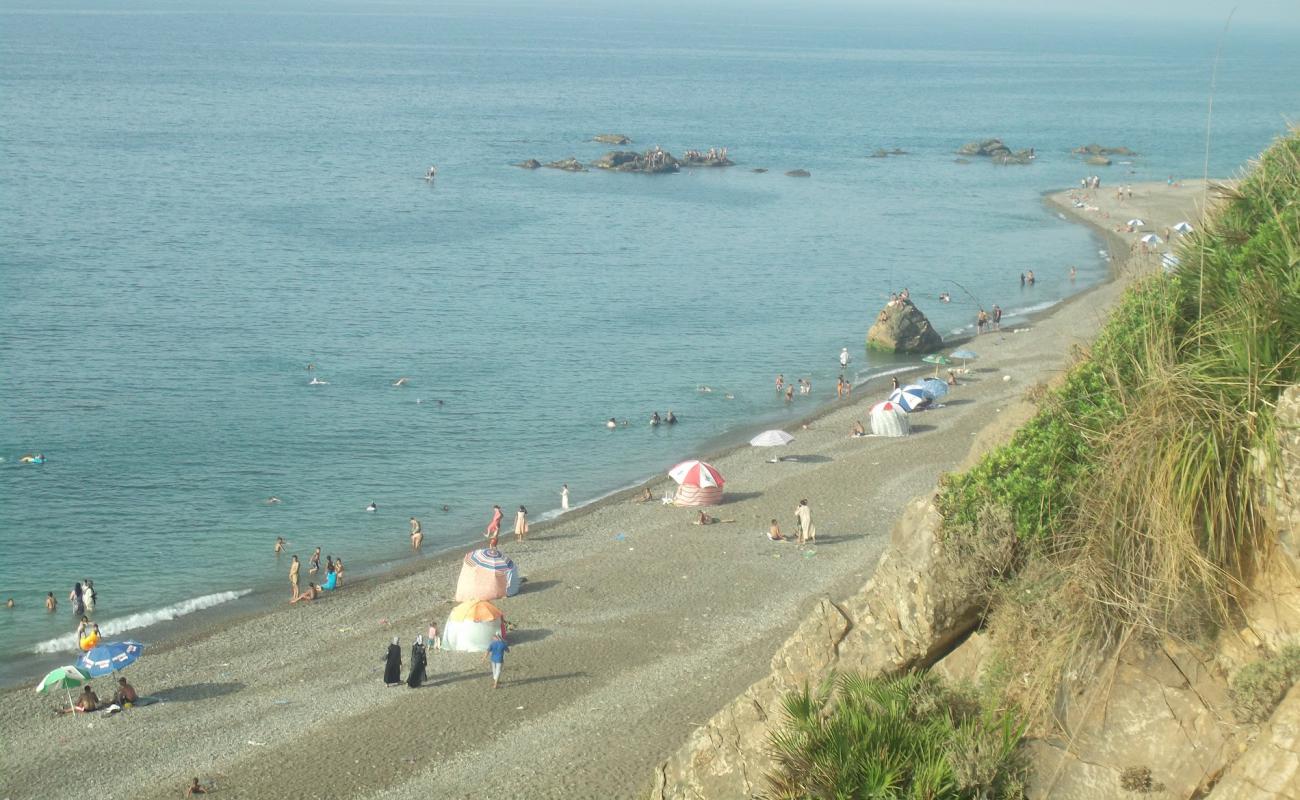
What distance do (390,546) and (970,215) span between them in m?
63.4

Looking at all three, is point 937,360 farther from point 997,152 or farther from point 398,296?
point 997,152

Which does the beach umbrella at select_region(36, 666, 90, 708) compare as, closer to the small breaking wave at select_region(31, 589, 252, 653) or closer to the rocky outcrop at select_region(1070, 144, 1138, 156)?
the small breaking wave at select_region(31, 589, 252, 653)

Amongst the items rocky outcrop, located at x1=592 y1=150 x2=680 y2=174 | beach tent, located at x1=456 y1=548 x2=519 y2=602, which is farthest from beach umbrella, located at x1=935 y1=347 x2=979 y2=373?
rocky outcrop, located at x1=592 y1=150 x2=680 y2=174

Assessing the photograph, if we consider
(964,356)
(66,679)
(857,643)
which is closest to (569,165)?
(964,356)

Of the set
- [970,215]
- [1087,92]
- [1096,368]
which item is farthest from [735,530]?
[1087,92]

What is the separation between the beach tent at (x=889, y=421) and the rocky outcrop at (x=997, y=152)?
79840 mm

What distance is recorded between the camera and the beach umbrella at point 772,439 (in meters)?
40.9

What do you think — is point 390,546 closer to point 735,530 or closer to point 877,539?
point 735,530

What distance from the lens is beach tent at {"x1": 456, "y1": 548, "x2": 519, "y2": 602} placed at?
94.1 feet

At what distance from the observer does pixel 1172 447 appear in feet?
31.6

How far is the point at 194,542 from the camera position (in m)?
34.2

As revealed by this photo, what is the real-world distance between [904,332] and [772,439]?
15.8 meters

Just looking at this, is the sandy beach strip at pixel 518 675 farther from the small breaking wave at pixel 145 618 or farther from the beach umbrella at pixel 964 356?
the beach umbrella at pixel 964 356

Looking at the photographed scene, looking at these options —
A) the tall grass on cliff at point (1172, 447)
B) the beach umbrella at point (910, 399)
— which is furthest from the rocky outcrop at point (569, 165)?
the tall grass on cliff at point (1172, 447)
